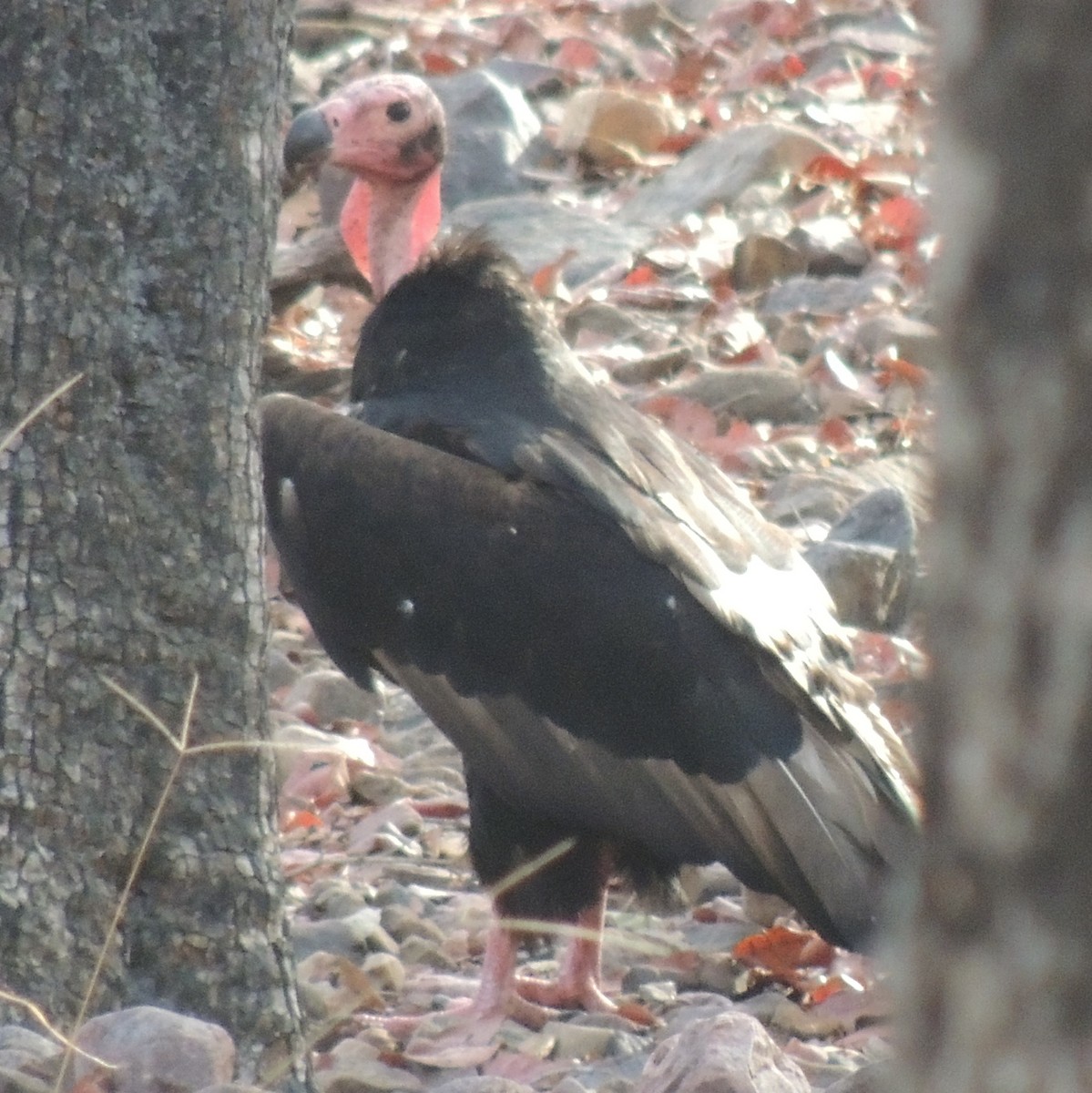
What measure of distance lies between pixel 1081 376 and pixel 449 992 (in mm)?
3359

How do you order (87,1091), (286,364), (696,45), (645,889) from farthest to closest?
(696,45)
(286,364)
(645,889)
(87,1091)

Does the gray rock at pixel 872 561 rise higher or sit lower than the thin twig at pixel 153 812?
lower

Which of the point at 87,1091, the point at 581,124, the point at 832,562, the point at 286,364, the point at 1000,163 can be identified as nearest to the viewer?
the point at 1000,163

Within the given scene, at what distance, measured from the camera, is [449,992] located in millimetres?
4180

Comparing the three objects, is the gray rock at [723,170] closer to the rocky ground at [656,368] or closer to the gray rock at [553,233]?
the rocky ground at [656,368]

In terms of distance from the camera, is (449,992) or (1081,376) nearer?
(1081,376)

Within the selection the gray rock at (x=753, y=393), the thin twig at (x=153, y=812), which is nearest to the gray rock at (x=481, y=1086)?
the thin twig at (x=153, y=812)

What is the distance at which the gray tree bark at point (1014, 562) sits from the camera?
96cm

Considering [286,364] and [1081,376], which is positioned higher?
[1081,376]

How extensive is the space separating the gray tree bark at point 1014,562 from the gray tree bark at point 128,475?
1790mm

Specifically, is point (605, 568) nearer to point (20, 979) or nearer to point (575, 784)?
point (575, 784)

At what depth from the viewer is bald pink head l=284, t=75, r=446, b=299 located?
17.5 feet

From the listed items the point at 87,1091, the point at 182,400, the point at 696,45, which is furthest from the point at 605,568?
the point at 696,45

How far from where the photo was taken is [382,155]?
18.0ft
